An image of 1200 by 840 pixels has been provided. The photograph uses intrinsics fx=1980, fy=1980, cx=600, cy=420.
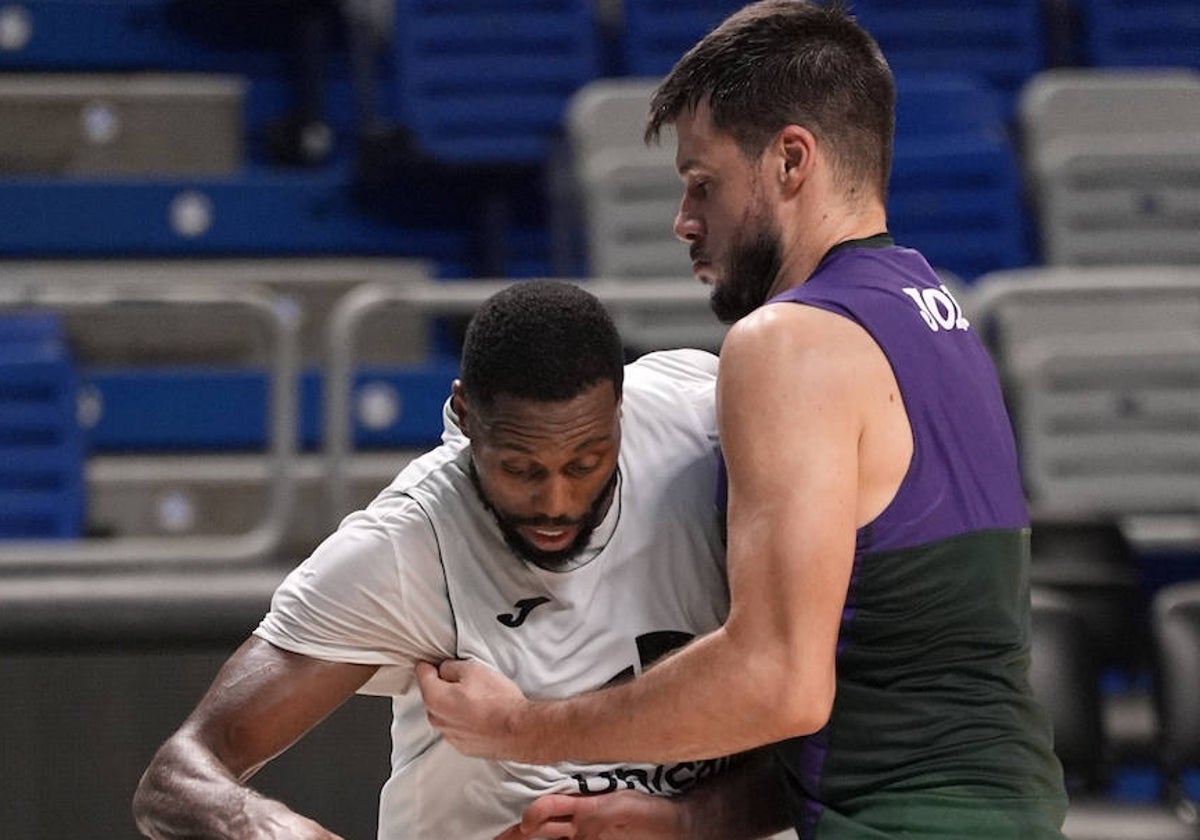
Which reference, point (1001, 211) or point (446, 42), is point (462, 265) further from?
point (1001, 211)

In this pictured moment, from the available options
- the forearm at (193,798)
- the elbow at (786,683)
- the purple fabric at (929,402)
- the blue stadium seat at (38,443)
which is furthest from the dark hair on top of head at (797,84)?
the blue stadium seat at (38,443)

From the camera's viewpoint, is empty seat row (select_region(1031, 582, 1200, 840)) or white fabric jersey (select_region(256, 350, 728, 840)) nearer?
white fabric jersey (select_region(256, 350, 728, 840))

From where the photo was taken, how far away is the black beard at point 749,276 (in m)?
2.33

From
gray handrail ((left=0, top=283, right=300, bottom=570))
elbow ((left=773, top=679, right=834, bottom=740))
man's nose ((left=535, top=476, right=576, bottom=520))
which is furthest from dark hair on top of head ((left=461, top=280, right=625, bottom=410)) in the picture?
gray handrail ((left=0, top=283, right=300, bottom=570))

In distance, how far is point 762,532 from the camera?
2084mm

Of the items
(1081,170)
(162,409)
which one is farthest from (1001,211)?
(162,409)

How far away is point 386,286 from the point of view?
191 inches

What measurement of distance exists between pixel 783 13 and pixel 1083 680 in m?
2.08

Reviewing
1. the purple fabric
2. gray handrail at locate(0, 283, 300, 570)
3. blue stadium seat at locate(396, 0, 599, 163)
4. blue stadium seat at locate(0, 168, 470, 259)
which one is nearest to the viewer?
the purple fabric

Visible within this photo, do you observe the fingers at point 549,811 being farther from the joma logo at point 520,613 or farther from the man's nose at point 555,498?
the man's nose at point 555,498

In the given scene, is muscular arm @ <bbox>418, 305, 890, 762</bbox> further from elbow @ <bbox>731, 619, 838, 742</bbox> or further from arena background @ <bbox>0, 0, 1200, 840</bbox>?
arena background @ <bbox>0, 0, 1200, 840</bbox>

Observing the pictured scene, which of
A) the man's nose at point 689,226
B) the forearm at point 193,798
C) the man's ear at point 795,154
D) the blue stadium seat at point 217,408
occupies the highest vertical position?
the man's ear at point 795,154

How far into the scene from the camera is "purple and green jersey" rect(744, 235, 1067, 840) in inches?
86.5

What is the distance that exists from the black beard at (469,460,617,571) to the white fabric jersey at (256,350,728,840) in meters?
0.02
